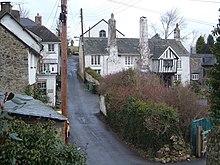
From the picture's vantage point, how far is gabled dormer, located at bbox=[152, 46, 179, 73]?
58500 mm

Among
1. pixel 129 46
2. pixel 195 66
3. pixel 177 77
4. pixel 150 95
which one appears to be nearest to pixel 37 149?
pixel 150 95

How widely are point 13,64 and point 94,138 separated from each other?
907 cm

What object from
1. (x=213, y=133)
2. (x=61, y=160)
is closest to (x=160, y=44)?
(x=213, y=133)

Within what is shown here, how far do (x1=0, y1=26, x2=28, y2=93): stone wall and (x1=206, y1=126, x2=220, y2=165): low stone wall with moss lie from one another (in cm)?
1733

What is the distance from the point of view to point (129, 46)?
62.4 metres

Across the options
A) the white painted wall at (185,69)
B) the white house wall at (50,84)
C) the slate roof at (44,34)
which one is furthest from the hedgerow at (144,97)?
the white painted wall at (185,69)

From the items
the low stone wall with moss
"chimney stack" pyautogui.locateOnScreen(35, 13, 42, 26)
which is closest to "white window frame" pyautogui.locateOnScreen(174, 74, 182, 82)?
"chimney stack" pyautogui.locateOnScreen(35, 13, 42, 26)

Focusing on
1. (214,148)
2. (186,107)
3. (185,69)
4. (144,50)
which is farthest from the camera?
(185,69)

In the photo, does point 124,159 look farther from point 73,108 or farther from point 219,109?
point 73,108

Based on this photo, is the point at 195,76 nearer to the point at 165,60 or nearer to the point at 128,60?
the point at 165,60

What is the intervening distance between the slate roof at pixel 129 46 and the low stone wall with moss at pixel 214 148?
41822 millimetres

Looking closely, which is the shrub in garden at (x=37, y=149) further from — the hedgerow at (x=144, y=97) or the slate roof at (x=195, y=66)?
the slate roof at (x=195, y=66)

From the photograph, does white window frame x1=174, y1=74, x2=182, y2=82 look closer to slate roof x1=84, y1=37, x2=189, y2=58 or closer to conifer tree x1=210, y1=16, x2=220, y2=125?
slate roof x1=84, y1=37, x2=189, y2=58

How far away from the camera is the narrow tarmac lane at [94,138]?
Answer: 21125 mm
